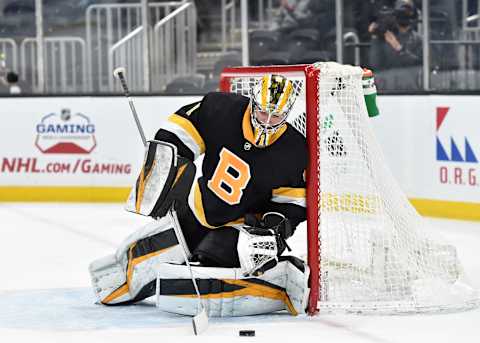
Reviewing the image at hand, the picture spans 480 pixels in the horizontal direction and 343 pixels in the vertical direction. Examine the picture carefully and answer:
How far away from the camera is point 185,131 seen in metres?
4.54

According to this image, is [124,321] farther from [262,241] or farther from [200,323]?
[262,241]

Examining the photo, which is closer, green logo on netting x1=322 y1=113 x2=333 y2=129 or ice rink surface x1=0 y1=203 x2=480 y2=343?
ice rink surface x1=0 y1=203 x2=480 y2=343

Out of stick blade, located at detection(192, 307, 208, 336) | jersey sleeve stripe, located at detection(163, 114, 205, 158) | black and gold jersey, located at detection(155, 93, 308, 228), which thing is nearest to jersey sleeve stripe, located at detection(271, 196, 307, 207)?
black and gold jersey, located at detection(155, 93, 308, 228)

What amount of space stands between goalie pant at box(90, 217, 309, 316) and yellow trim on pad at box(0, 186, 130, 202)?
13.6 feet

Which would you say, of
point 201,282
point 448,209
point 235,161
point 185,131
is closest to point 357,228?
point 235,161

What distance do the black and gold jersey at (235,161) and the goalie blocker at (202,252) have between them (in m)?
0.06

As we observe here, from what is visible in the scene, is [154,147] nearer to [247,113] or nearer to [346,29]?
[247,113]

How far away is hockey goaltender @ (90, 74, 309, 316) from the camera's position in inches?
176

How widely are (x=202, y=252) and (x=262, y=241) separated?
24 centimetres

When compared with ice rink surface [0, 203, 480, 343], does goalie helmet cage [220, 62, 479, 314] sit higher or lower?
higher

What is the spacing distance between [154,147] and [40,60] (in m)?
5.60

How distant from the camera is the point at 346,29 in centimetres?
919

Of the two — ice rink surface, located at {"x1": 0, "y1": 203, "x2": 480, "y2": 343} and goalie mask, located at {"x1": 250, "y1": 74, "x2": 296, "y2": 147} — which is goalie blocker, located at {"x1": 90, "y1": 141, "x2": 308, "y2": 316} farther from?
goalie mask, located at {"x1": 250, "y1": 74, "x2": 296, "y2": 147}

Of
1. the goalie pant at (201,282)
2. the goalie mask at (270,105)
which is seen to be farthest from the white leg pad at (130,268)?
the goalie mask at (270,105)
